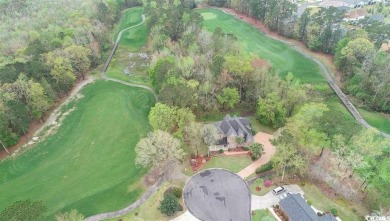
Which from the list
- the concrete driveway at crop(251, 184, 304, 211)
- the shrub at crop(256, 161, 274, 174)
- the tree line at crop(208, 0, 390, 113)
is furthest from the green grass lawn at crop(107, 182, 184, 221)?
the tree line at crop(208, 0, 390, 113)

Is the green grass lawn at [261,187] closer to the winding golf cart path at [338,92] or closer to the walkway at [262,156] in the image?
the walkway at [262,156]

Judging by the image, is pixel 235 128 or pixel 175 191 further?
pixel 235 128

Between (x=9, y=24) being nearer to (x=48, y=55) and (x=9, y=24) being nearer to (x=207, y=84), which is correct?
(x=48, y=55)

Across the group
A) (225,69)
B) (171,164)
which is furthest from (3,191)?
(225,69)

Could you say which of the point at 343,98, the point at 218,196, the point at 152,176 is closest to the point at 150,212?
the point at 152,176

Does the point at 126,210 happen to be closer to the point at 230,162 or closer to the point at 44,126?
the point at 230,162

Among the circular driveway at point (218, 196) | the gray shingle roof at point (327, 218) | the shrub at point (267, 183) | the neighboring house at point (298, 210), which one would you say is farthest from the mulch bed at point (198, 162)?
the gray shingle roof at point (327, 218)
